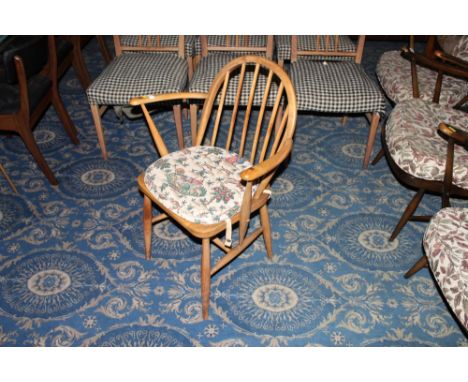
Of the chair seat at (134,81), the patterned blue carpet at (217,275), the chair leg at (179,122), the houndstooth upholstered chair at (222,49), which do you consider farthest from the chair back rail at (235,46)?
the patterned blue carpet at (217,275)

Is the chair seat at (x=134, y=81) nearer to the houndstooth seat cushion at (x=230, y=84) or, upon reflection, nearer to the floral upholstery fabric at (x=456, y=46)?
the houndstooth seat cushion at (x=230, y=84)

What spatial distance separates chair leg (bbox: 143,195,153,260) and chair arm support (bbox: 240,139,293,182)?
0.65 meters

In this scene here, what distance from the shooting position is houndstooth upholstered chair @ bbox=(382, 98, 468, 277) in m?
1.79

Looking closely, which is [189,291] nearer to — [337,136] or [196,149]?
[196,149]

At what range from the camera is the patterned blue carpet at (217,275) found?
176 centimetres

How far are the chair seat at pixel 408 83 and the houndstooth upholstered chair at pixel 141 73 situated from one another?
4.40ft

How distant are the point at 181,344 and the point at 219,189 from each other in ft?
2.27

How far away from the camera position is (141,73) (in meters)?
2.49

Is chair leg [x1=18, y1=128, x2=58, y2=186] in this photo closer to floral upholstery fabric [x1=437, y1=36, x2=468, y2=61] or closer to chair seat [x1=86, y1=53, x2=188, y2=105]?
chair seat [x1=86, y1=53, x2=188, y2=105]

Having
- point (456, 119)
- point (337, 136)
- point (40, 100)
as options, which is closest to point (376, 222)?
point (456, 119)

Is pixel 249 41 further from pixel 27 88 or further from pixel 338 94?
pixel 27 88
